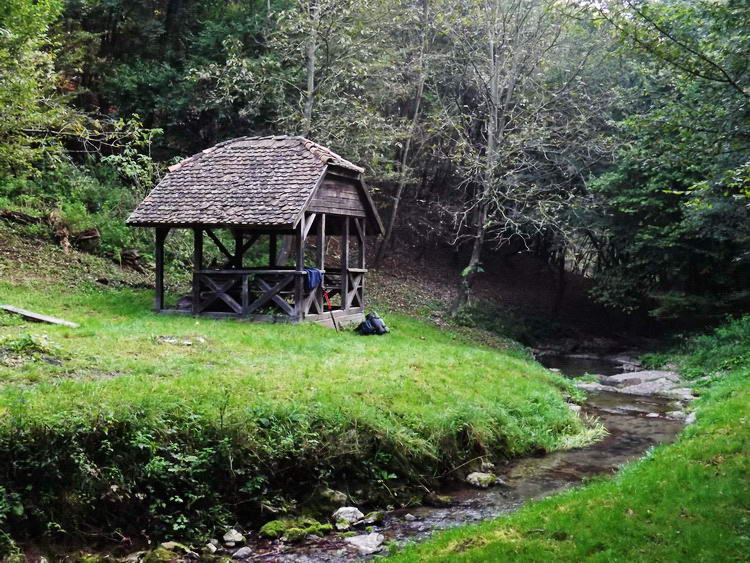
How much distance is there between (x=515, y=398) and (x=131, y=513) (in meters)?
7.12

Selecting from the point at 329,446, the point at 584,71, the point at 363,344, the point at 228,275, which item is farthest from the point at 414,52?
the point at 329,446

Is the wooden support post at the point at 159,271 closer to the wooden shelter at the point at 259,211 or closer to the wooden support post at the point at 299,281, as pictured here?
the wooden shelter at the point at 259,211

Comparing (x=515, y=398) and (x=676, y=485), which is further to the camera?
(x=515, y=398)

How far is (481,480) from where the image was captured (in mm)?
8836

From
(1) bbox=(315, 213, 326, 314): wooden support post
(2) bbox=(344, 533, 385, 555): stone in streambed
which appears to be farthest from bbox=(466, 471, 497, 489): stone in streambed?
(1) bbox=(315, 213, 326, 314): wooden support post

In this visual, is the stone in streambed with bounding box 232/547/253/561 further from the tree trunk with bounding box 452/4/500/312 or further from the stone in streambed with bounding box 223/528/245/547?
the tree trunk with bounding box 452/4/500/312

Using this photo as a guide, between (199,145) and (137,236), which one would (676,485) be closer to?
(137,236)

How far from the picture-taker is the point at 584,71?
82.0 ft

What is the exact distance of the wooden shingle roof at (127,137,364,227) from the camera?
52.1 ft

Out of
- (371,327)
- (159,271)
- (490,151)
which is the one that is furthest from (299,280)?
(490,151)

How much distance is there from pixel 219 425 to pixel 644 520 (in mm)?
4507

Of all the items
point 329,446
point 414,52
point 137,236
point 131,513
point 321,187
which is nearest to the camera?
point 131,513

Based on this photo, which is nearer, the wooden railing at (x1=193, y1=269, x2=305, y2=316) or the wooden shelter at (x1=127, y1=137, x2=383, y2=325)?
the wooden shelter at (x1=127, y1=137, x2=383, y2=325)

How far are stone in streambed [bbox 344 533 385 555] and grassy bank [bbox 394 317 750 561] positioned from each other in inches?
21.6
